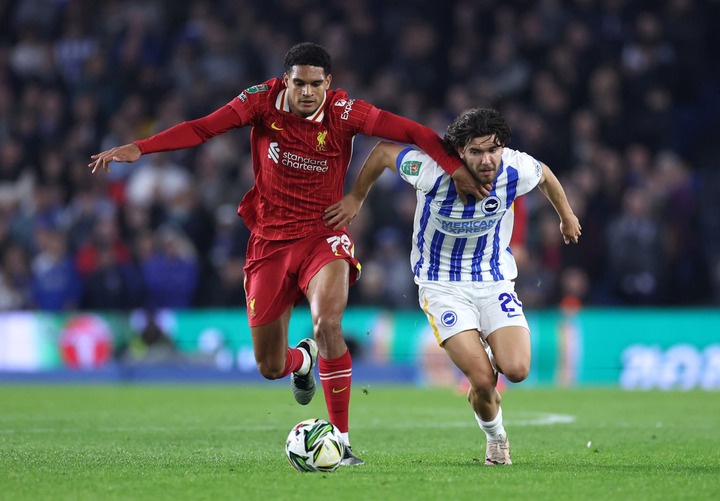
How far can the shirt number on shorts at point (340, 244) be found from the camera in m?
7.61

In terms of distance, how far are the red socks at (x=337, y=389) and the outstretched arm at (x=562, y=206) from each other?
1564 mm

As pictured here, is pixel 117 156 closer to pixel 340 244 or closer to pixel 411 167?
pixel 340 244

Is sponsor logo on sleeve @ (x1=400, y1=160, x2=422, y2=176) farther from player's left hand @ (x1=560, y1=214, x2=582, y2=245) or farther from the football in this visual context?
the football

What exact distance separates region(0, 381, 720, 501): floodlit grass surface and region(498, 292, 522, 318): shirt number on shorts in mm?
882

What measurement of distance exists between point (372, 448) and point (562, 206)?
2.03 meters

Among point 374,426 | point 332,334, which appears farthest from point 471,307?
point 374,426

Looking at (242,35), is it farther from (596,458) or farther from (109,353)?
(596,458)

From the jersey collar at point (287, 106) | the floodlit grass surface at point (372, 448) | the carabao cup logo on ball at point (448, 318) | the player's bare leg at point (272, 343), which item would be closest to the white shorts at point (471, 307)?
the carabao cup logo on ball at point (448, 318)

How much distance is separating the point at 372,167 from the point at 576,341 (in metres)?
8.67

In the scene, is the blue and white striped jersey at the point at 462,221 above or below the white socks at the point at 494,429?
above

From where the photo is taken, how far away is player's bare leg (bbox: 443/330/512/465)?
23.1 feet

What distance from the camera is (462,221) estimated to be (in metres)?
7.40

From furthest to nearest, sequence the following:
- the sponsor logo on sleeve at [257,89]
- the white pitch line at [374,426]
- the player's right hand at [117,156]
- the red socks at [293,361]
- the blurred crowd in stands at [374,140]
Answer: the blurred crowd in stands at [374,140]
the white pitch line at [374,426]
the red socks at [293,361]
the sponsor logo on sleeve at [257,89]
the player's right hand at [117,156]

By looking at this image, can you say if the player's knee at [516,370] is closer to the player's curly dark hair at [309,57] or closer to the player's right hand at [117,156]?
the player's curly dark hair at [309,57]
